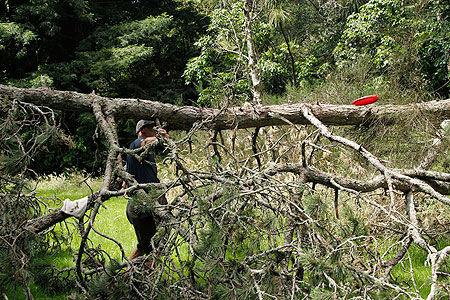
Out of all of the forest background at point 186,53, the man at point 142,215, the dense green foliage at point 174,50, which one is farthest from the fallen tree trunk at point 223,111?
the dense green foliage at point 174,50

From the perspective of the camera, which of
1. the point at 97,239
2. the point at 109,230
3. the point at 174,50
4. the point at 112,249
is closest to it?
the point at 112,249

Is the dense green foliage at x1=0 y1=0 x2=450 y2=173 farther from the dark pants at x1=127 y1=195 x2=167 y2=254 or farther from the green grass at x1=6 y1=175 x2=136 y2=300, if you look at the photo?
the dark pants at x1=127 y1=195 x2=167 y2=254

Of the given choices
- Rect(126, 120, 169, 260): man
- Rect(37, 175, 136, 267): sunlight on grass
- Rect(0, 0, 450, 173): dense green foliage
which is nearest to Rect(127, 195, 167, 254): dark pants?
Rect(126, 120, 169, 260): man

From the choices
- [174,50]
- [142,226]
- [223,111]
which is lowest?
[142,226]

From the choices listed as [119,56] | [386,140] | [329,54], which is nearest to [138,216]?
[386,140]

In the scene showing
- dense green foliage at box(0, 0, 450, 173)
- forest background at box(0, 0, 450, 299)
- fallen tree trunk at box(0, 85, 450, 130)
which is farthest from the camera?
dense green foliage at box(0, 0, 450, 173)

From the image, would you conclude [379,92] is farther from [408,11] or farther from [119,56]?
[119,56]

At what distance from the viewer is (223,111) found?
3.15 meters

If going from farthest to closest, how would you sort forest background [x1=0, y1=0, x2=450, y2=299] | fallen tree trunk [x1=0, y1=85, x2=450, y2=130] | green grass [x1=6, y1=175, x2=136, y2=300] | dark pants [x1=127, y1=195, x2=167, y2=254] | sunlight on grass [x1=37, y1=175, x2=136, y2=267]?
forest background [x1=0, y1=0, x2=450, y2=299]
sunlight on grass [x1=37, y1=175, x2=136, y2=267]
dark pants [x1=127, y1=195, x2=167, y2=254]
green grass [x1=6, y1=175, x2=136, y2=300]
fallen tree trunk [x1=0, y1=85, x2=450, y2=130]

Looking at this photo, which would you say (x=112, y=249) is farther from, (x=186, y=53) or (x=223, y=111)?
(x=186, y=53)

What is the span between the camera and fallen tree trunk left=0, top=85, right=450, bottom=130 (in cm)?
312

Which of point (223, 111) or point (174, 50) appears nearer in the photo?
point (223, 111)

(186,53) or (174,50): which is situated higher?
(174,50)

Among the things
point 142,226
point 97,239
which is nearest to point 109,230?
point 97,239
